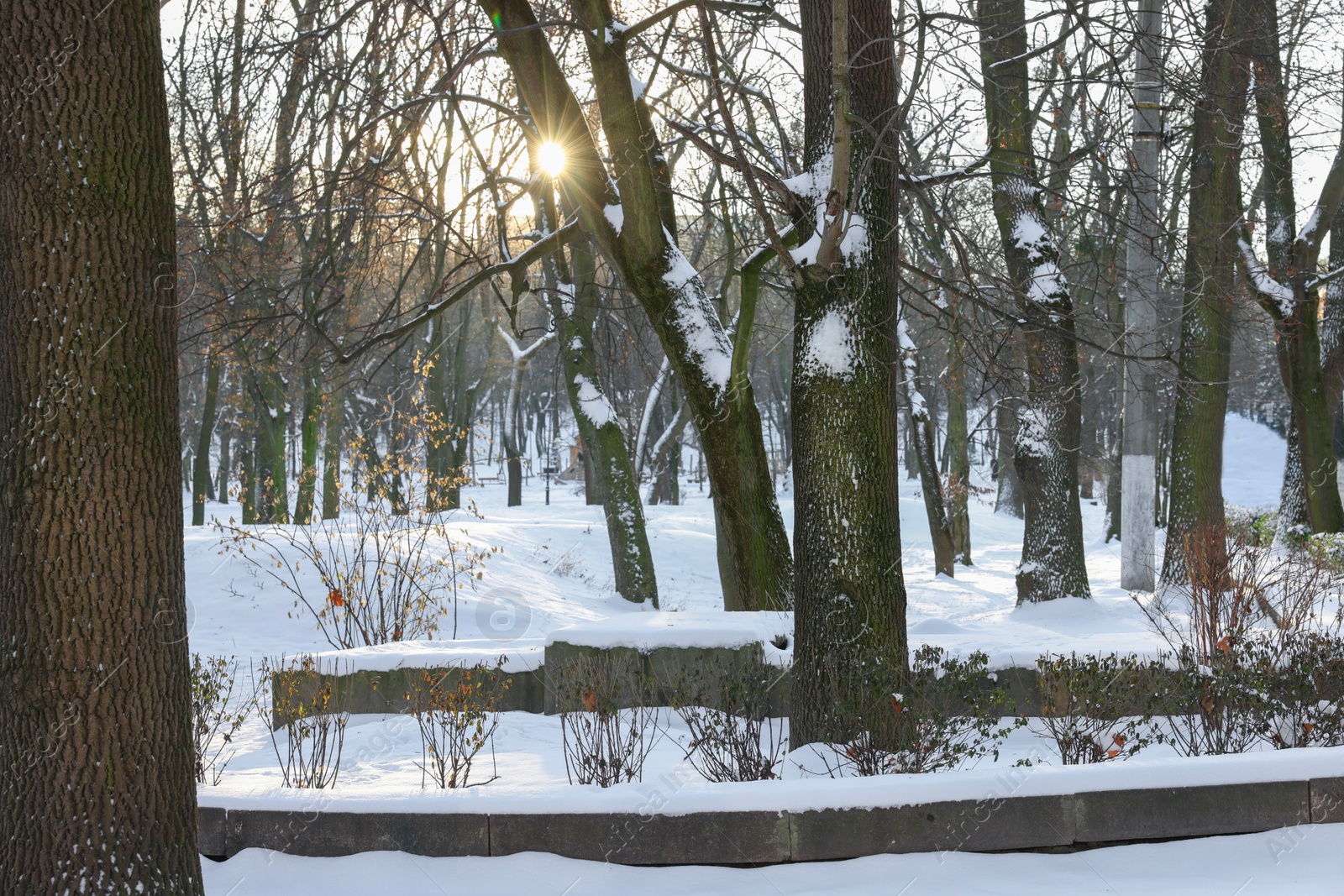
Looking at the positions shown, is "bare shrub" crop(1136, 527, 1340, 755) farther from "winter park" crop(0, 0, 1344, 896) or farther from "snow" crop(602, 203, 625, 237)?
"snow" crop(602, 203, 625, 237)

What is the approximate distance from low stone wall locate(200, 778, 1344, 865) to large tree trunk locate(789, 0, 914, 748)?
76cm

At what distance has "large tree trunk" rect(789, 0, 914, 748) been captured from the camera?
4910 millimetres

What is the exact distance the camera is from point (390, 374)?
36.8 m

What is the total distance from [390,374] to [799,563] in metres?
33.5

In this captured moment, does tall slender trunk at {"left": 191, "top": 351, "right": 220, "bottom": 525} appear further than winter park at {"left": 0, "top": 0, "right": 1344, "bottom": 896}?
Yes

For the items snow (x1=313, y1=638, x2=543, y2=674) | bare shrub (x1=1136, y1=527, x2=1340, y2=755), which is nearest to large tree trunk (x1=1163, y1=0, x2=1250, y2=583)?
bare shrub (x1=1136, y1=527, x2=1340, y2=755)

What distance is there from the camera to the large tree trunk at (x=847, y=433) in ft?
16.1

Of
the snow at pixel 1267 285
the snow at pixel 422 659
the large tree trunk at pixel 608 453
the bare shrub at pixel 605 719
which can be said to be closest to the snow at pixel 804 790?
the bare shrub at pixel 605 719

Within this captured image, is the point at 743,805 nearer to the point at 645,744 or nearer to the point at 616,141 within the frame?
the point at 645,744

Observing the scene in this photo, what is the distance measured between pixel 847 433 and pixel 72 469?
3263 mm

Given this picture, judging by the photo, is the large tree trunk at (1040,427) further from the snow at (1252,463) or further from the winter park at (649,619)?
the snow at (1252,463)

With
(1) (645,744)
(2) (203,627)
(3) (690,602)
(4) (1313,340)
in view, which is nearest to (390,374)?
(3) (690,602)

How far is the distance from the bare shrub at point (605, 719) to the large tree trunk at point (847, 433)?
2.73 feet

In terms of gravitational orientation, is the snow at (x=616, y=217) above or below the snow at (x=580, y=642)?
above
